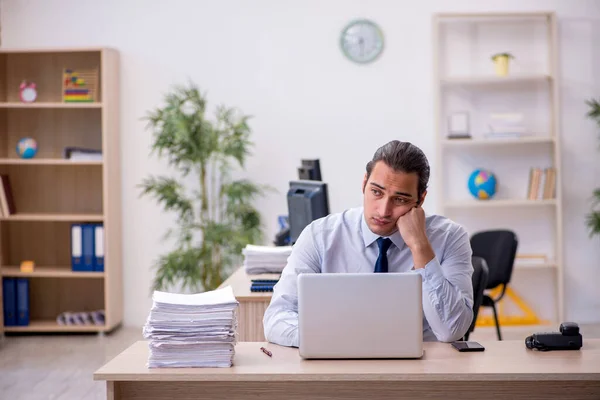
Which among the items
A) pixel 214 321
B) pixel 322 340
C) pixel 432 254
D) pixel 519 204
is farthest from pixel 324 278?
pixel 519 204

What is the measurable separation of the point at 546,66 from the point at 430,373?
5.08 m

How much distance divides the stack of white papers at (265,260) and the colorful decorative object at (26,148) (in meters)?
2.91

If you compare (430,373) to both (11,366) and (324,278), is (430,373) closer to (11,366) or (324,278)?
(324,278)

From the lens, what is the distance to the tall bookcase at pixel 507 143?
6789mm

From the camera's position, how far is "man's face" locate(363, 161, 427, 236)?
2730 millimetres

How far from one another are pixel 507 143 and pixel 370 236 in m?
4.11

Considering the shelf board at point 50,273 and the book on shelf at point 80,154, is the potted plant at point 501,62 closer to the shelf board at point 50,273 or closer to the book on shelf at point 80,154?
the book on shelf at point 80,154

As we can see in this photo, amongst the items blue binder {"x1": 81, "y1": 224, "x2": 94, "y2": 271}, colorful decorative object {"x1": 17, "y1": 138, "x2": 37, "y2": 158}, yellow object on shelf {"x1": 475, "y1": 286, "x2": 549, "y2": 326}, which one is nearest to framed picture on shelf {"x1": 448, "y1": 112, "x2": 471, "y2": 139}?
yellow object on shelf {"x1": 475, "y1": 286, "x2": 549, "y2": 326}

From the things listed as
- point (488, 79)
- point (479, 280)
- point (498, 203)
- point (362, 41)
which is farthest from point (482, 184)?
point (479, 280)

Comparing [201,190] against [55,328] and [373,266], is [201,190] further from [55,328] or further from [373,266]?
[373,266]

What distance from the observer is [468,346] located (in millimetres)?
2527

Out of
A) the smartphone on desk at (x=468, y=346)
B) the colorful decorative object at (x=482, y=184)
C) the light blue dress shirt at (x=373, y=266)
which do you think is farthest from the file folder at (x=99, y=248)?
the smartphone on desk at (x=468, y=346)

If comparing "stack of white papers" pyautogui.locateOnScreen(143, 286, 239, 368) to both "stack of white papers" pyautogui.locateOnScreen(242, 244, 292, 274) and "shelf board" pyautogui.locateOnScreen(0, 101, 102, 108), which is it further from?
"shelf board" pyautogui.locateOnScreen(0, 101, 102, 108)

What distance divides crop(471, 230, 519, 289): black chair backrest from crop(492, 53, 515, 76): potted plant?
1380 millimetres
